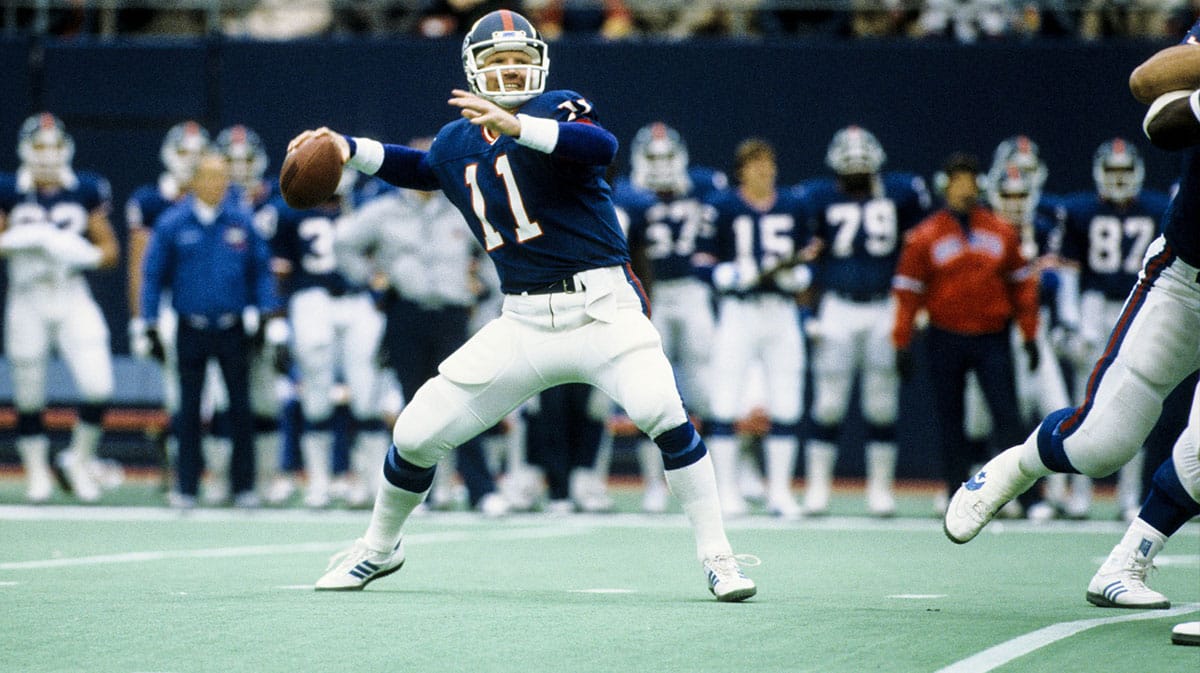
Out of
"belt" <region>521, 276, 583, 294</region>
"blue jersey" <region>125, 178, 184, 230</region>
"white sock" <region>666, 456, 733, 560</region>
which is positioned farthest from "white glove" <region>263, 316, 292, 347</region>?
"white sock" <region>666, 456, 733, 560</region>

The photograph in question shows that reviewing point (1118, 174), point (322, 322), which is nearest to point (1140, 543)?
point (1118, 174)

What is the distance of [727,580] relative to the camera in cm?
598

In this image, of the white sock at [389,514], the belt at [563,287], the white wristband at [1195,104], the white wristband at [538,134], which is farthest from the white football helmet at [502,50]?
the white wristband at [1195,104]

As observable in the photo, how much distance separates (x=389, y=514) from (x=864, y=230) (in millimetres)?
5380

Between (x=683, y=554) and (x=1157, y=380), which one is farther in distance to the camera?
(x=683, y=554)

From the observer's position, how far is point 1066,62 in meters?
14.3

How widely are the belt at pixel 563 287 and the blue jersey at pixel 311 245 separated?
5.68 meters

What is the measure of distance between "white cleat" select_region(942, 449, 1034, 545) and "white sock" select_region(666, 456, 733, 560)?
754 millimetres

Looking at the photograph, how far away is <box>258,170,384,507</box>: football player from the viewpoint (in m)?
11.6

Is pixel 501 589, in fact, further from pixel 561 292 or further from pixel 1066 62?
pixel 1066 62

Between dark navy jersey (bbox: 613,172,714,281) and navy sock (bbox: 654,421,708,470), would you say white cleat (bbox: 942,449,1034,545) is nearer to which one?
navy sock (bbox: 654,421,708,470)

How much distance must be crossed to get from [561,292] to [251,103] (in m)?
9.49

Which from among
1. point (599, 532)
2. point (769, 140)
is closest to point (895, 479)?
point (769, 140)

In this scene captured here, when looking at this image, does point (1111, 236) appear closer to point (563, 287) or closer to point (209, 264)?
point (209, 264)
